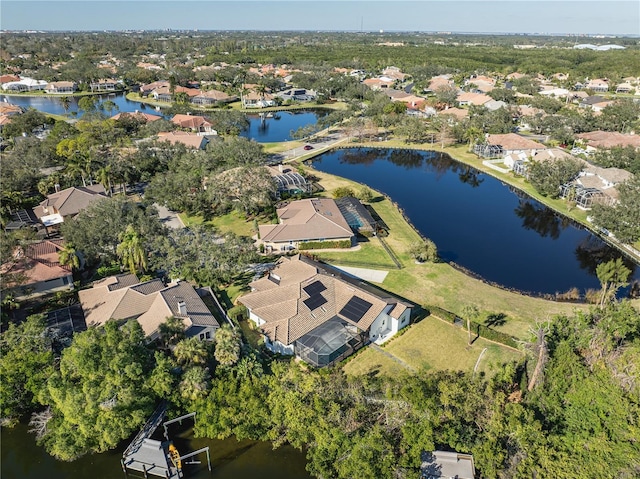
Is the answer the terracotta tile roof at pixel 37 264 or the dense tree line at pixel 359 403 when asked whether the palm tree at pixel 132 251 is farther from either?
the dense tree line at pixel 359 403

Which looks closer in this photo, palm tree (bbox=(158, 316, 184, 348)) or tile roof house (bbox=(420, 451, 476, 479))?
tile roof house (bbox=(420, 451, 476, 479))

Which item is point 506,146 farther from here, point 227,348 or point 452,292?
point 227,348

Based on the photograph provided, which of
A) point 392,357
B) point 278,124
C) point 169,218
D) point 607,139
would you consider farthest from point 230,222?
point 607,139

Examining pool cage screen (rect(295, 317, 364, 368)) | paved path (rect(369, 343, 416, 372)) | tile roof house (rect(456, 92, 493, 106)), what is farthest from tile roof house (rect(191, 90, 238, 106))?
paved path (rect(369, 343, 416, 372))

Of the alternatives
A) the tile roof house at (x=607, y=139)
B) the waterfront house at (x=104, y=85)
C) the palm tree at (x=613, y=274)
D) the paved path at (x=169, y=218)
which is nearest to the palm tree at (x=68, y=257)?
the paved path at (x=169, y=218)

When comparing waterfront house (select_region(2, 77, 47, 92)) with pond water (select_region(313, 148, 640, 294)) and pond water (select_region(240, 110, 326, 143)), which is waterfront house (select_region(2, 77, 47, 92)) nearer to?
pond water (select_region(240, 110, 326, 143))

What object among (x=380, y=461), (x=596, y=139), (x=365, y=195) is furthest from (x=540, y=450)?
(x=596, y=139)

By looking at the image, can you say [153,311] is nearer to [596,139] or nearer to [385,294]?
[385,294]
